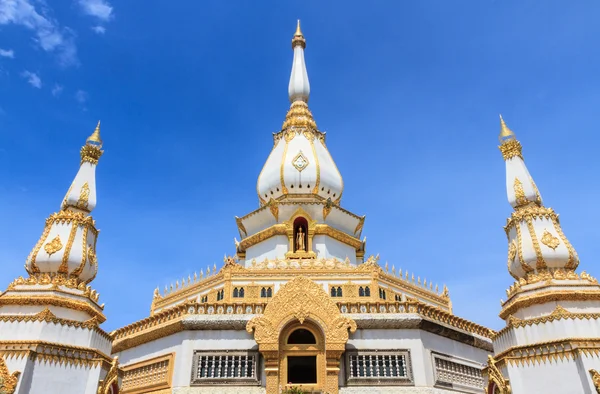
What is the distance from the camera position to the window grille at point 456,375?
20922 millimetres

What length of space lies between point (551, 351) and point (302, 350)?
29.5 ft

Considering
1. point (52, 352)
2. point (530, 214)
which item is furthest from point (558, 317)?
point (52, 352)

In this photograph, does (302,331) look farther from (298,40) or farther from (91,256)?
(298,40)

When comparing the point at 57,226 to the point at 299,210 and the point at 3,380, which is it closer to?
the point at 3,380

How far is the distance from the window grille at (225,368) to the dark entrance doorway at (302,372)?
5.48 ft

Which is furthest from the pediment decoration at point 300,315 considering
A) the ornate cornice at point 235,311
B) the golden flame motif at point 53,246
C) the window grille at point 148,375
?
the golden flame motif at point 53,246

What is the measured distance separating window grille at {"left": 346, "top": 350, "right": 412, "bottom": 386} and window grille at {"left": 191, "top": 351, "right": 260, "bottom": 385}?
3785 mm

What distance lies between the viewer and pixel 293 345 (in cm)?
2067

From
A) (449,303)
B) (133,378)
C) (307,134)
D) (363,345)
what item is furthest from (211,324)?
(307,134)

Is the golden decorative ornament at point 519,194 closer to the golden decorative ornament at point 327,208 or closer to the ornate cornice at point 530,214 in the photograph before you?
the ornate cornice at point 530,214

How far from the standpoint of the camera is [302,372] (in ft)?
73.0

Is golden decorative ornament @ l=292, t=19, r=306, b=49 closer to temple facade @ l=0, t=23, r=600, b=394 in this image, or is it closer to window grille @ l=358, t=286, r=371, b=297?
temple facade @ l=0, t=23, r=600, b=394

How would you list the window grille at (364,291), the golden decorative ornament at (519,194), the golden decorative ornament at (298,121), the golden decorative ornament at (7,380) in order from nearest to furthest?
1. the golden decorative ornament at (7,380)
2. the golden decorative ornament at (519,194)
3. the window grille at (364,291)
4. the golden decorative ornament at (298,121)

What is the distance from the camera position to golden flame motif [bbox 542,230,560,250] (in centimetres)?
1886
